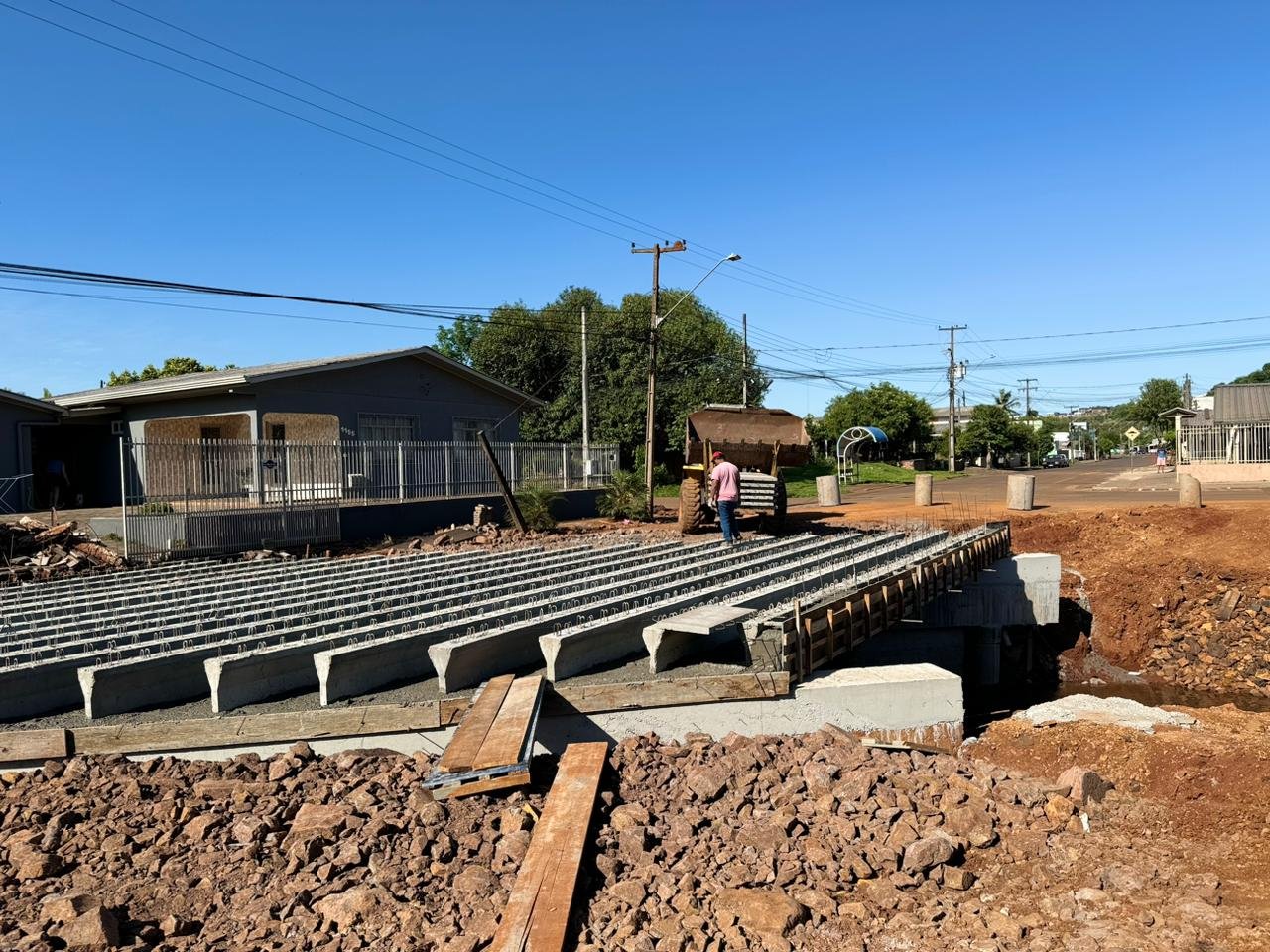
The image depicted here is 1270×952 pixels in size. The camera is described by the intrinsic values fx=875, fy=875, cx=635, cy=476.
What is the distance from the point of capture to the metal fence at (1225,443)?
30.2m

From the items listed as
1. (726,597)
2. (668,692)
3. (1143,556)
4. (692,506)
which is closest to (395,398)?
(692,506)

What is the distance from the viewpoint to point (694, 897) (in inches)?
196

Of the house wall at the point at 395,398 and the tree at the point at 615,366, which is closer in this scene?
the house wall at the point at 395,398

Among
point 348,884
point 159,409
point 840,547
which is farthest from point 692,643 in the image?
point 159,409

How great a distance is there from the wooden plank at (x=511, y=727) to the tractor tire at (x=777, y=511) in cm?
1164

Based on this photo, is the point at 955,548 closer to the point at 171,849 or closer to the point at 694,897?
the point at 694,897

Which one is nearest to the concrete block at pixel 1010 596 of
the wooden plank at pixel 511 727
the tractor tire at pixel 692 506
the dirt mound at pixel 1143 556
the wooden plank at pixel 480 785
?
the dirt mound at pixel 1143 556

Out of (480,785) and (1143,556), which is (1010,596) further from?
(480,785)

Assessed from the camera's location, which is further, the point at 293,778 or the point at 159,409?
the point at 159,409

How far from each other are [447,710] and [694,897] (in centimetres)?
250

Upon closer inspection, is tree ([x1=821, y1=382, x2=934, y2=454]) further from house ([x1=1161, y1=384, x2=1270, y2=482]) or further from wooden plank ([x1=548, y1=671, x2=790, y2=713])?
wooden plank ([x1=548, y1=671, x2=790, y2=713])

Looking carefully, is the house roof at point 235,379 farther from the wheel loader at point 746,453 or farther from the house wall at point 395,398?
the wheel loader at point 746,453

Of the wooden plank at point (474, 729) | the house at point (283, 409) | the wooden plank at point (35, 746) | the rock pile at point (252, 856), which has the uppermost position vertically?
the house at point (283, 409)

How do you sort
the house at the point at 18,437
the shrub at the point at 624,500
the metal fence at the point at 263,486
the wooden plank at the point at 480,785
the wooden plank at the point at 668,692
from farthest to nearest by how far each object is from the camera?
1. the shrub at the point at 624,500
2. the house at the point at 18,437
3. the metal fence at the point at 263,486
4. the wooden plank at the point at 668,692
5. the wooden plank at the point at 480,785
